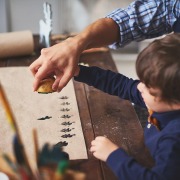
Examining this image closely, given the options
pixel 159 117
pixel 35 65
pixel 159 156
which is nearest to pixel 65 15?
pixel 35 65

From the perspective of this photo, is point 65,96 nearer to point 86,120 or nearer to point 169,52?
point 86,120

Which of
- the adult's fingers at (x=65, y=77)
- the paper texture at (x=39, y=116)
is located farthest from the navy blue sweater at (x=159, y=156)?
the adult's fingers at (x=65, y=77)

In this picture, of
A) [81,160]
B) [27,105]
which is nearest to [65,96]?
[27,105]

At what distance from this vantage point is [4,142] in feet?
2.83

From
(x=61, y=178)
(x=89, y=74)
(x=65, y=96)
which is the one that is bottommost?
(x=65, y=96)

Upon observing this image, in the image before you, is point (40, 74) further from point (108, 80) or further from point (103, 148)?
point (103, 148)

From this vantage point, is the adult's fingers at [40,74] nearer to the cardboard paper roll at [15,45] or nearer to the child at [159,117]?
the child at [159,117]

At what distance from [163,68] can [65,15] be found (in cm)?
161

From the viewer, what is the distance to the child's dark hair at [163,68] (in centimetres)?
70

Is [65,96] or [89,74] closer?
[89,74]

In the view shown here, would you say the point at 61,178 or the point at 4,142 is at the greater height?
the point at 61,178

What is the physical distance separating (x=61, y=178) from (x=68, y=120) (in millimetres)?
553

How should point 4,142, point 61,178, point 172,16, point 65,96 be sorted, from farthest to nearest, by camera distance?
point 172,16
point 65,96
point 4,142
point 61,178

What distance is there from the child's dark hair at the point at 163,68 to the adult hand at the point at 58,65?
0.26 meters
